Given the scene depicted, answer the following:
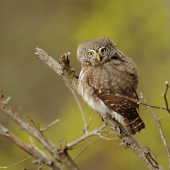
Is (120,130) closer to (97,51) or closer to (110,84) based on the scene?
(110,84)

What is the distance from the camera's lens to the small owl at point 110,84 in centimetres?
176

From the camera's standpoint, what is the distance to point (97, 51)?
2012mm

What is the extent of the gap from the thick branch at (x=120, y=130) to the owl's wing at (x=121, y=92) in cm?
13

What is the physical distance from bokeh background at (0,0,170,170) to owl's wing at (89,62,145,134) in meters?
1.63

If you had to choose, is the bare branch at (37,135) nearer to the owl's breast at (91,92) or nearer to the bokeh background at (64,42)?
the owl's breast at (91,92)

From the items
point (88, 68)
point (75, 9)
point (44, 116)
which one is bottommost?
point (88, 68)

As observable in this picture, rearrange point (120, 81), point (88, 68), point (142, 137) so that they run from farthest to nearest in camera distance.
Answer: point (142, 137), point (88, 68), point (120, 81)

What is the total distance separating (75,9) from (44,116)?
173 cm

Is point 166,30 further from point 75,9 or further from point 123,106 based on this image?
point 123,106

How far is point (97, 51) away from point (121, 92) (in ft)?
1.55

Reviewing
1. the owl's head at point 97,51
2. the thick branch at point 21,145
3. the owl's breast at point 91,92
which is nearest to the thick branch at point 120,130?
the owl's breast at point 91,92

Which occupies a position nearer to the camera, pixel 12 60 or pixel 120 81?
pixel 120 81

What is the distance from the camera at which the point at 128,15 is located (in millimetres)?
3580

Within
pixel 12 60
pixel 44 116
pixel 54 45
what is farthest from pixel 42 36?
pixel 44 116
